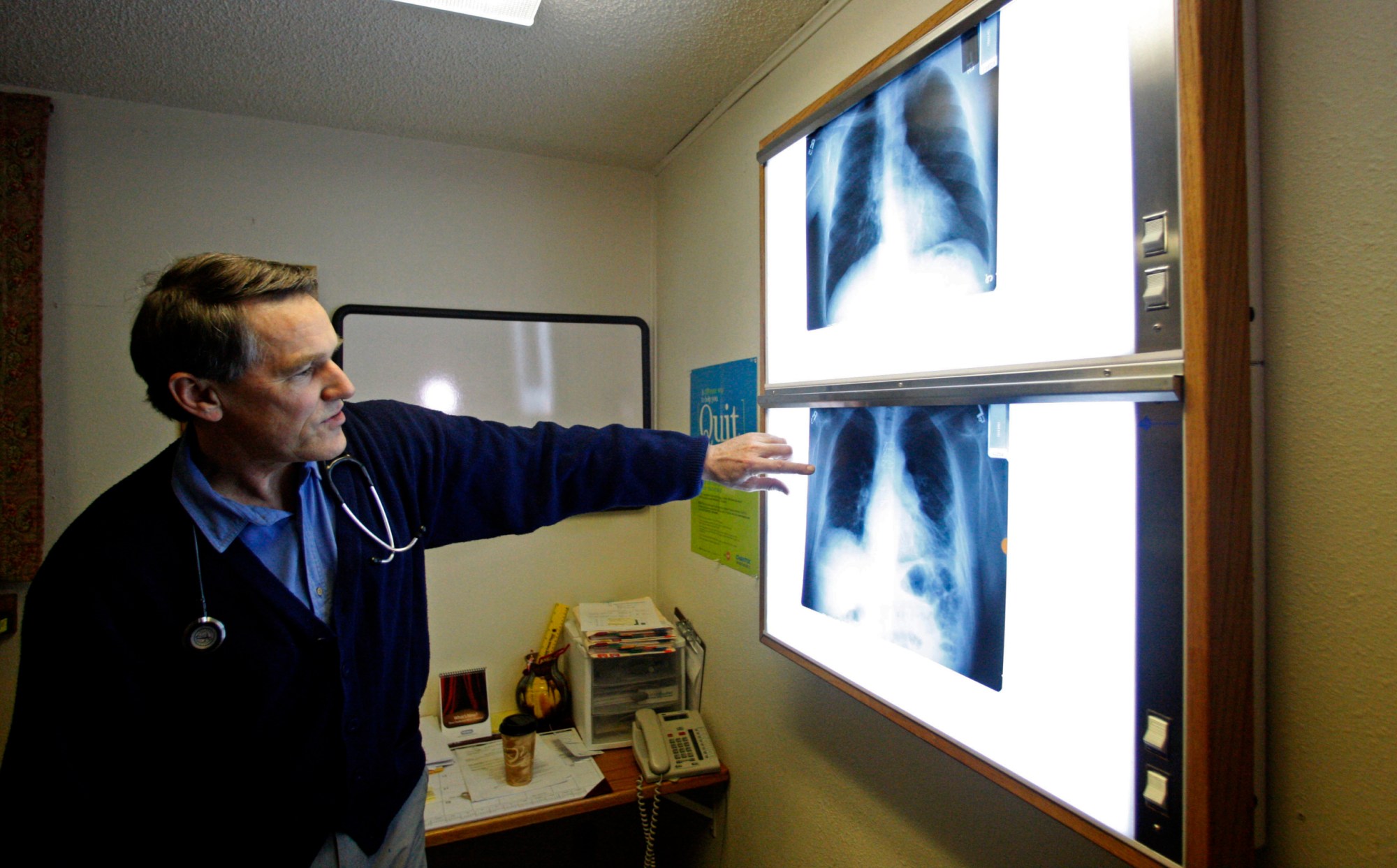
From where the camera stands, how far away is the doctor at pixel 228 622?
958 millimetres

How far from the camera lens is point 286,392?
3.38 ft

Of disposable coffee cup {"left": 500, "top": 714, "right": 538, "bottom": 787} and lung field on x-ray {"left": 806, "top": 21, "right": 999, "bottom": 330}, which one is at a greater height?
lung field on x-ray {"left": 806, "top": 21, "right": 999, "bottom": 330}

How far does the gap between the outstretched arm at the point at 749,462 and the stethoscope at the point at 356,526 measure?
546mm

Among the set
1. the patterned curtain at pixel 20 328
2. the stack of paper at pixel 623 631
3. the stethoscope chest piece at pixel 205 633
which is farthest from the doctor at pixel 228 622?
the patterned curtain at pixel 20 328

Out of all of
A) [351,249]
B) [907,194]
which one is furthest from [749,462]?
[351,249]

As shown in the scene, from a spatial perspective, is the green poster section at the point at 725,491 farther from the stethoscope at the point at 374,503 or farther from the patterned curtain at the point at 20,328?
the patterned curtain at the point at 20,328

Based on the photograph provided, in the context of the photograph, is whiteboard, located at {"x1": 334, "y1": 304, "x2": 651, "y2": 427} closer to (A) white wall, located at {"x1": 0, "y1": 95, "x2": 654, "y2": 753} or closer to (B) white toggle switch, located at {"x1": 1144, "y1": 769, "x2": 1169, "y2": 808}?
(A) white wall, located at {"x1": 0, "y1": 95, "x2": 654, "y2": 753}

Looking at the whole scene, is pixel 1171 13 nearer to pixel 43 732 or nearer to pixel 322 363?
pixel 322 363

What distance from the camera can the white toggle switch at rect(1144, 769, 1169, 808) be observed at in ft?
2.21

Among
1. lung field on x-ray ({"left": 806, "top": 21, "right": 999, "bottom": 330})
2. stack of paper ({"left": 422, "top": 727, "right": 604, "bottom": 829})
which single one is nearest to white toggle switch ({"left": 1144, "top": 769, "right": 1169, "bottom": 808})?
lung field on x-ray ({"left": 806, "top": 21, "right": 999, "bottom": 330})

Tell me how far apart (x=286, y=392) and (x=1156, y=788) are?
1.22m

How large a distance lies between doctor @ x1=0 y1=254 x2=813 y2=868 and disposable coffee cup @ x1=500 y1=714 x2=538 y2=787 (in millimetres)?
596

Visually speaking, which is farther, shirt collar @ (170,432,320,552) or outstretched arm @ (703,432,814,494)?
outstretched arm @ (703,432,814,494)

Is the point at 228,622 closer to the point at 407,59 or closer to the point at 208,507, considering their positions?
the point at 208,507
